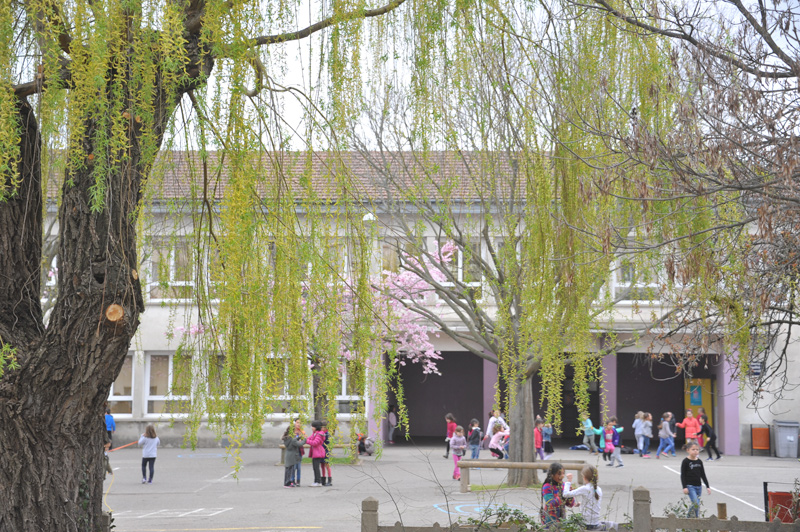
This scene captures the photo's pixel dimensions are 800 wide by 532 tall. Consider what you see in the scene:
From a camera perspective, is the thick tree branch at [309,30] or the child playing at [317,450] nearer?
the thick tree branch at [309,30]

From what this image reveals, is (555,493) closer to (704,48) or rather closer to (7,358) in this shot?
(704,48)

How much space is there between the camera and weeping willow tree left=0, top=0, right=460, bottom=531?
458 centimetres

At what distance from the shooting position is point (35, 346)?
17.9 ft

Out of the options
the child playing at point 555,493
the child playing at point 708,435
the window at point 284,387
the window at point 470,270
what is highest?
the window at point 470,270

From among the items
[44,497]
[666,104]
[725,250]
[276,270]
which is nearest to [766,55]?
[666,104]

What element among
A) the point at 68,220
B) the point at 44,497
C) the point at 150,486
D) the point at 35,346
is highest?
the point at 68,220

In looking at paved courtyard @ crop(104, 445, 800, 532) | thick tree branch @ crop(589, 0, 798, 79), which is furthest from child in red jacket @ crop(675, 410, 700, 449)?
thick tree branch @ crop(589, 0, 798, 79)

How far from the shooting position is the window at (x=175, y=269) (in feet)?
19.7

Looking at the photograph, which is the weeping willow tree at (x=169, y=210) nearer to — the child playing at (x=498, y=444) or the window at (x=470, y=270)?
the window at (x=470, y=270)

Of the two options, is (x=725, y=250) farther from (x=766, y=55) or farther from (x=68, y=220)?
(x=68, y=220)

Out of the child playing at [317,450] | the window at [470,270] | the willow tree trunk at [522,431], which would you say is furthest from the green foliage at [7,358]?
the willow tree trunk at [522,431]

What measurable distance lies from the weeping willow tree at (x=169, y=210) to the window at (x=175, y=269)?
27 centimetres

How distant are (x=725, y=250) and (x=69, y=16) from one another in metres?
5.62

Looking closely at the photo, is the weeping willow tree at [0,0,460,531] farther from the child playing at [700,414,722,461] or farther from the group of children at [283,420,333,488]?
the child playing at [700,414,722,461]
